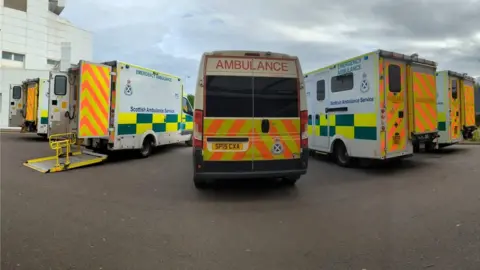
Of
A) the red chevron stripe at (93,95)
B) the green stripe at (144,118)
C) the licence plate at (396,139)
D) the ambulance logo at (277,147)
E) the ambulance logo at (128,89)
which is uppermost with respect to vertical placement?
the ambulance logo at (128,89)

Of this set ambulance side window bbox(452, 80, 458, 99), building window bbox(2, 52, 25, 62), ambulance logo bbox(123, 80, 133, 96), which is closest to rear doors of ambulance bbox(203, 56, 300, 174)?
ambulance logo bbox(123, 80, 133, 96)

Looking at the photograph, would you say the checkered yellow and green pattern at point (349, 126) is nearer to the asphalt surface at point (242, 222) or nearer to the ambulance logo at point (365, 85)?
the ambulance logo at point (365, 85)

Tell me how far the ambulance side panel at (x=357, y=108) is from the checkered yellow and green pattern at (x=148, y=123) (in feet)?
18.0

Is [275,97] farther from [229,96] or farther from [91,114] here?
[91,114]

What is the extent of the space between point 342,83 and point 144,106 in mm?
5825

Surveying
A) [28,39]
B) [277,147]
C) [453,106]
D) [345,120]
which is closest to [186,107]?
[345,120]

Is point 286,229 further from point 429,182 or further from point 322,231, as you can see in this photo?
point 429,182

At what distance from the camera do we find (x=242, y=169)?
18.2ft

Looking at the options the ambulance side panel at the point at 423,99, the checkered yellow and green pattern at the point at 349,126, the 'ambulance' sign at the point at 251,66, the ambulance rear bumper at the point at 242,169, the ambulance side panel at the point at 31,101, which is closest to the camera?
the ambulance rear bumper at the point at 242,169

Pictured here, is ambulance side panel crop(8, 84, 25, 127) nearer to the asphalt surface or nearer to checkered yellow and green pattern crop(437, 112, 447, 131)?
the asphalt surface

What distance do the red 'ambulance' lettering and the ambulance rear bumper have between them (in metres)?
1.53

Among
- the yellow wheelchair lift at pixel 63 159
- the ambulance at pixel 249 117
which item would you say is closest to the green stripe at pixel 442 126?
the ambulance at pixel 249 117

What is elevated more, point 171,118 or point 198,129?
point 171,118

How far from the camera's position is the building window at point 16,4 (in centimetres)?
3232
